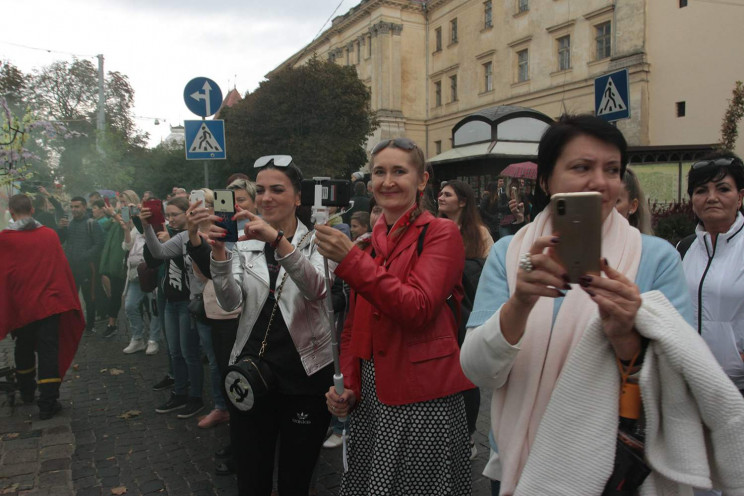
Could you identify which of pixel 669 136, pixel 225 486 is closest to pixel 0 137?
pixel 225 486

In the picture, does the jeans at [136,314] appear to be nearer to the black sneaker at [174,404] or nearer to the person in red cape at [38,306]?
the person in red cape at [38,306]

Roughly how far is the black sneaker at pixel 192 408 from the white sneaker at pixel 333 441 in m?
1.54

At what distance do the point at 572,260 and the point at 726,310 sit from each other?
7.51 feet

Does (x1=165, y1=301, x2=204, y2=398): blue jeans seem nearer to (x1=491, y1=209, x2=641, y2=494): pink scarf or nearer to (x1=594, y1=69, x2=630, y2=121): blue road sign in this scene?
(x1=491, y1=209, x2=641, y2=494): pink scarf

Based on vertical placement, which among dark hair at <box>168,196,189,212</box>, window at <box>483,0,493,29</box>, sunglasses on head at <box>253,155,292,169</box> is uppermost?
window at <box>483,0,493,29</box>

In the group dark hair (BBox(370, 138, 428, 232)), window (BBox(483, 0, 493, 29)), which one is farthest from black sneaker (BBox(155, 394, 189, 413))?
window (BBox(483, 0, 493, 29))

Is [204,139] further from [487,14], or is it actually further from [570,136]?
[487,14]

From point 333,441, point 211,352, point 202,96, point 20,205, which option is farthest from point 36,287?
point 202,96

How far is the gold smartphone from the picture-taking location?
1.20m

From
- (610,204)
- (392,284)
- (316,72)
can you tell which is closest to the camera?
(610,204)

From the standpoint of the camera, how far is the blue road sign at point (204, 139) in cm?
864

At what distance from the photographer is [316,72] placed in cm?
3198

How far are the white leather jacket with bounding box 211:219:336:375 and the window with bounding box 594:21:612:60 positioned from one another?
30.1 metres

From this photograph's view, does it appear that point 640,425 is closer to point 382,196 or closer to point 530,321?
point 530,321
